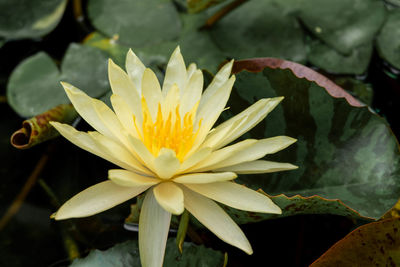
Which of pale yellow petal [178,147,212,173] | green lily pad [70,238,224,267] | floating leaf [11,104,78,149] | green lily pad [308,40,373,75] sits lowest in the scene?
green lily pad [308,40,373,75]

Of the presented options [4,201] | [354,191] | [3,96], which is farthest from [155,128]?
[3,96]

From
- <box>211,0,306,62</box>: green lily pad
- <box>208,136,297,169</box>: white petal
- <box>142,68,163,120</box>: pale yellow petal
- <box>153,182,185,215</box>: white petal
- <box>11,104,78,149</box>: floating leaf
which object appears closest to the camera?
<box>153,182,185,215</box>: white petal

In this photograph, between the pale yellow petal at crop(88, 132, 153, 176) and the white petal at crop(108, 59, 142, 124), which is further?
the white petal at crop(108, 59, 142, 124)

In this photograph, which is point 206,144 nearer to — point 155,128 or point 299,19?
point 155,128

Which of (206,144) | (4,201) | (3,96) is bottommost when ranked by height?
(4,201)

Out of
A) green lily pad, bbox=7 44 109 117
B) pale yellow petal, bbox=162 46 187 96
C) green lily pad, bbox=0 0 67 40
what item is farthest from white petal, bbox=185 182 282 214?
green lily pad, bbox=0 0 67 40

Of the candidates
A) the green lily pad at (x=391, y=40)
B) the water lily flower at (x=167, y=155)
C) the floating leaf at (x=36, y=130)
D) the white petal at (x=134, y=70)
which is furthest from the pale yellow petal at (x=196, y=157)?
the green lily pad at (x=391, y=40)

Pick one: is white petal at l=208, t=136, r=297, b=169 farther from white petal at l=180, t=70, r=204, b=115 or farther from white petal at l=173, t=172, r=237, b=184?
white petal at l=180, t=70, r=204, b=115
